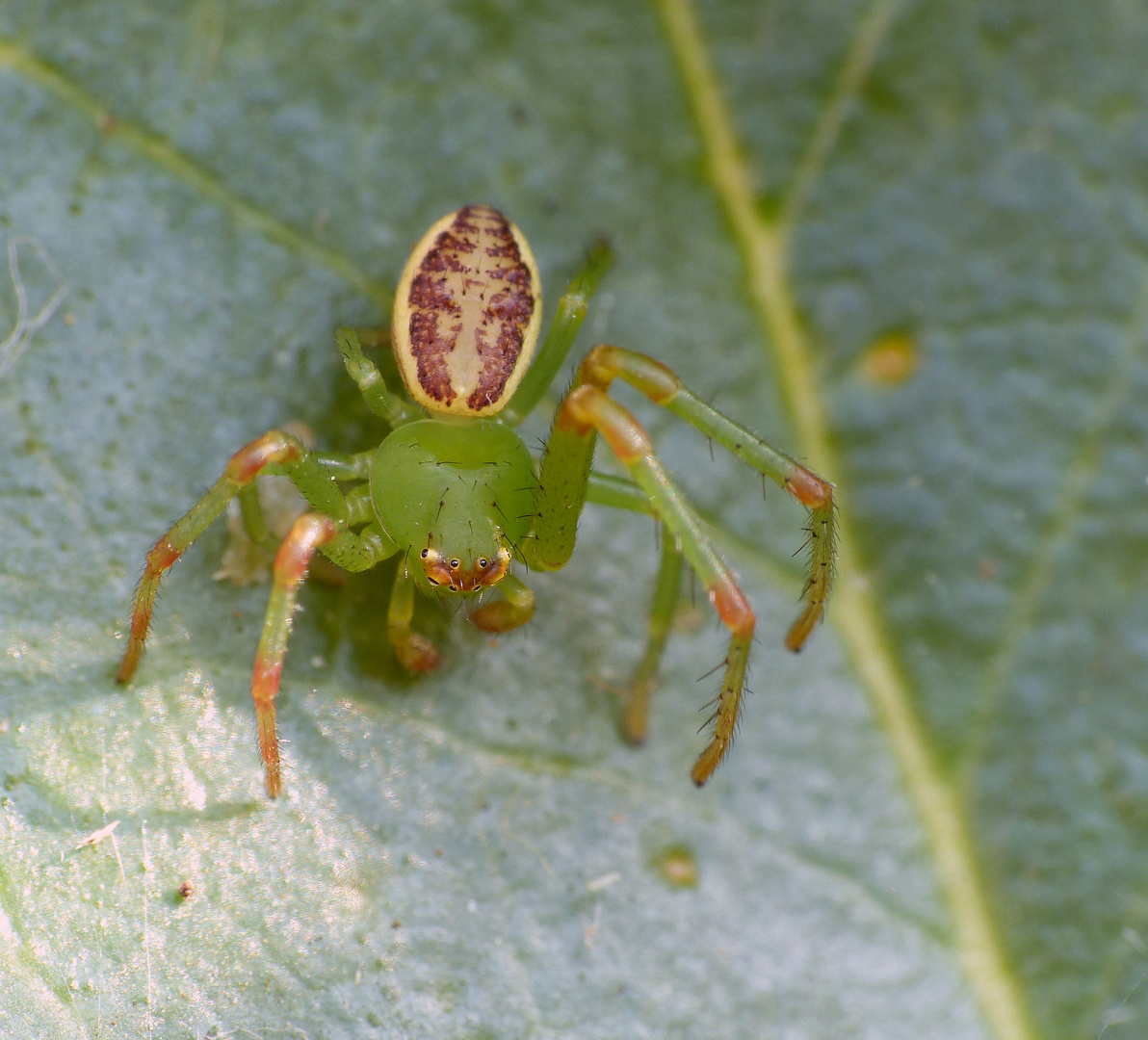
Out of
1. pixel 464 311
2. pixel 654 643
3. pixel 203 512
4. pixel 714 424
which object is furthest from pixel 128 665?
pixel 714 424

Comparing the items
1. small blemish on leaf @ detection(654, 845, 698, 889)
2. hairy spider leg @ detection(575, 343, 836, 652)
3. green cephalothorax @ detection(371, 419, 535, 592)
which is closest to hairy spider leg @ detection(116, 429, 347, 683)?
green cephalothorax @ detection(371, 419, 535, 592)

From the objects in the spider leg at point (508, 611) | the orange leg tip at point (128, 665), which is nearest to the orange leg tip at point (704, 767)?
the spider leg at point (508, 611)

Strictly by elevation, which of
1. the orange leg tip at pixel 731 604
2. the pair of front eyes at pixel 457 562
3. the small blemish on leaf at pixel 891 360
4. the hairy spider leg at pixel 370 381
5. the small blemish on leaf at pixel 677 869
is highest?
the small blemish on leaf at pixel 891 360

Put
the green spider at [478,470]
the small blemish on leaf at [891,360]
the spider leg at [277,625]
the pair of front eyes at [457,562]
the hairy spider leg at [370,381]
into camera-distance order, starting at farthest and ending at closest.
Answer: the small blemish on leaf at [891,360] < the hairy spider leg at [370,381] < the pair of front eyes at [457,562] < the green spider at [478,470] < the spider leg at [277,625]

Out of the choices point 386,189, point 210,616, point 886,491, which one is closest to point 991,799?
point 886,491

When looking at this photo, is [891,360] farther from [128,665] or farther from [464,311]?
[128,665]

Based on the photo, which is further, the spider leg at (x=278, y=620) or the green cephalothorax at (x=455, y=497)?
the green cephalothorax at (x=455, y=497)

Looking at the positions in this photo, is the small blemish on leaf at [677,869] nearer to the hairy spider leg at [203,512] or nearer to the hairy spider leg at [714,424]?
the hairy spider leg at [714,424]

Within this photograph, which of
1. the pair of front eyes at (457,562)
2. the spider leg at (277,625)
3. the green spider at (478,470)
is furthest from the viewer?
the pair of front eyes at (457,562)
